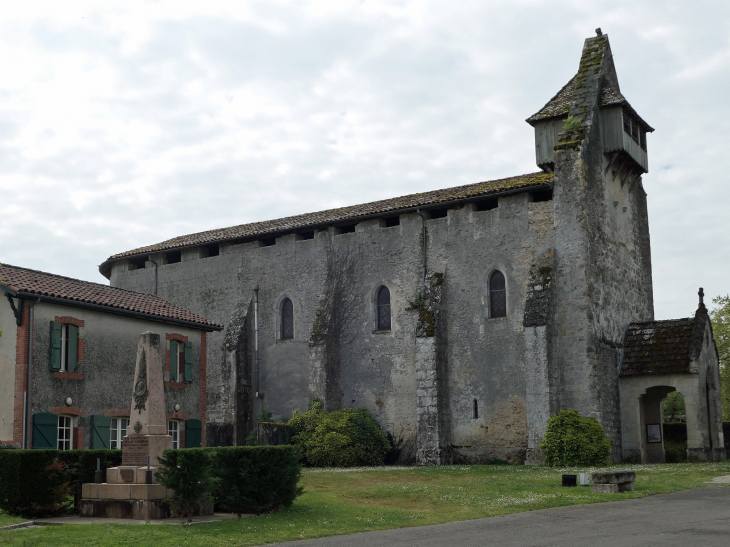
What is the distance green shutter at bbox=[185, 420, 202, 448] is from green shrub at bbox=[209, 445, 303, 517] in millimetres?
10460

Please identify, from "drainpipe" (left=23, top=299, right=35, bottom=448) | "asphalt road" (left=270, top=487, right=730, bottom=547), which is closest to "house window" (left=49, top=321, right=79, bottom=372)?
"drainpipe" (left=23, top=299, right=35, bottom=448)

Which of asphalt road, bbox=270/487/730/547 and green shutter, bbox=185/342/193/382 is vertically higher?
green shutter, bbox=185/342/193/382

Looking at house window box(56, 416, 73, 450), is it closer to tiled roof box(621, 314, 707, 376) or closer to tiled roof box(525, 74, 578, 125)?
tiled roof box(621, 314, 707, 376)

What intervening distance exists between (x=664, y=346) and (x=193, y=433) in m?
15.5

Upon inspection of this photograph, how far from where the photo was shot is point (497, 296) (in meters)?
28.0

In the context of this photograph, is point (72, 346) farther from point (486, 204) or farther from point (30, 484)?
point (486, 204)

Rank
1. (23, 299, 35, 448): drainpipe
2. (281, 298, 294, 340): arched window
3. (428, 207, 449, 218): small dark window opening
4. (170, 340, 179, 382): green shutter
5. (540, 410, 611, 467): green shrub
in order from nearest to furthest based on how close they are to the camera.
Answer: (23, 299, 35, 448): drainpipe → (540, 410, 611, 467): green shrub → (170, 340, 179, 382): green shutter → (428, 207, 449, 218): small dark window opening → (281, 298, 294, 340): arched window

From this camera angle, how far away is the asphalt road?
33.8ft

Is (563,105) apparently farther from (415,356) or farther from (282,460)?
(282,460)

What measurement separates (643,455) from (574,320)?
5216mm

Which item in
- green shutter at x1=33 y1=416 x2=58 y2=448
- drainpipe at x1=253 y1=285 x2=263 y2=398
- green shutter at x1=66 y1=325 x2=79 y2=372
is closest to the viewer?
green shutter at x1=33 y1=416 x2=58 y2=448

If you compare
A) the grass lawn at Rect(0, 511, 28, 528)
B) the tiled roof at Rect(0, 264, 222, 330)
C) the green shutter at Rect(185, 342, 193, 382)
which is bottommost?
the grass lawn at Rect(0, 511, 28, 528)

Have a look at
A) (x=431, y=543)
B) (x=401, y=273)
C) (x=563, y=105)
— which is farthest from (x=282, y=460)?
(x=563, y=105)

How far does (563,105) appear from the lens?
29438mm
